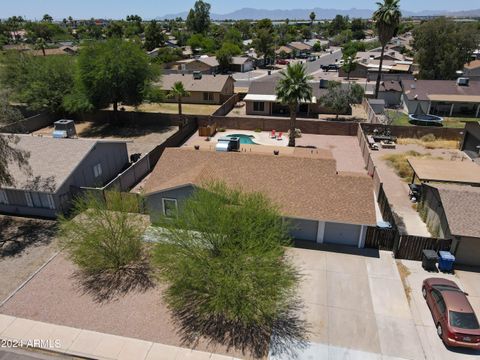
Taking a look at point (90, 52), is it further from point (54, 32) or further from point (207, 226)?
point (54, 32)

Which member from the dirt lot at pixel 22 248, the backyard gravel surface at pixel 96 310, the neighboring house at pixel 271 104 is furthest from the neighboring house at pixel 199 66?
the backyard gravel surface at pixel 96 310

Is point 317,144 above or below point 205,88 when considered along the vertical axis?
below

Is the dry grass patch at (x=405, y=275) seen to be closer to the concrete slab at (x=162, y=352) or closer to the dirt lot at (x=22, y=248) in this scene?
the concrete slab at (x=162, y=352)

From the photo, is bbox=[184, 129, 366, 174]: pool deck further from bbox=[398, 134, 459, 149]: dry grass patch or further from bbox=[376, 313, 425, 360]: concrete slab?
bbox=[376, 313, 425, 360]: concrete slab

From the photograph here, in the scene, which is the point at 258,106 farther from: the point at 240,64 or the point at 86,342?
the point at 240,64

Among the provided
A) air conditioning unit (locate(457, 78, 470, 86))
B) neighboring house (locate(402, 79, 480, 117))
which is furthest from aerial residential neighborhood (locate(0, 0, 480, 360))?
air conditioning unit (locate(457, 78, 470, 86))

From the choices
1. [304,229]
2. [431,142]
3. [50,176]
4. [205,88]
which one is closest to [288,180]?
[304,229]
